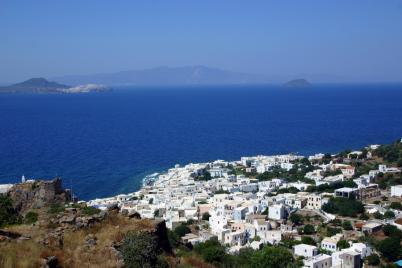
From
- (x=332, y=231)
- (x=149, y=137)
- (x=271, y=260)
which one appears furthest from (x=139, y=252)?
(x=149, y=137)

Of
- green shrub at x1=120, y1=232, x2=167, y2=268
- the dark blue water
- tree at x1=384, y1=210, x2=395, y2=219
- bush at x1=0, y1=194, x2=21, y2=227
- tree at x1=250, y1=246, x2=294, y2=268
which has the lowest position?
A: the dark blue water

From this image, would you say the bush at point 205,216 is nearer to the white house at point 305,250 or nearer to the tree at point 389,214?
the white house at point 305,250

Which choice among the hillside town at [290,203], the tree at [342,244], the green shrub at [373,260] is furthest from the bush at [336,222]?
the green shrub at [373,260]

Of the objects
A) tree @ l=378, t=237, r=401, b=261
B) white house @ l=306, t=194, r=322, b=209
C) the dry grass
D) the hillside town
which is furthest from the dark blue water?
the dry grass

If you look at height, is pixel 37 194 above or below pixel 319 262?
above

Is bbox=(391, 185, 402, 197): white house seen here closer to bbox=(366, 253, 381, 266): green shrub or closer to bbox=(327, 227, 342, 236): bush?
bbox=(327, 227, 342, 236): bush

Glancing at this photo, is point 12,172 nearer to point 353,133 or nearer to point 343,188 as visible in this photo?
point 343,188

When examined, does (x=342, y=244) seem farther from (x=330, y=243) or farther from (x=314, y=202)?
(x=314, y=202)
